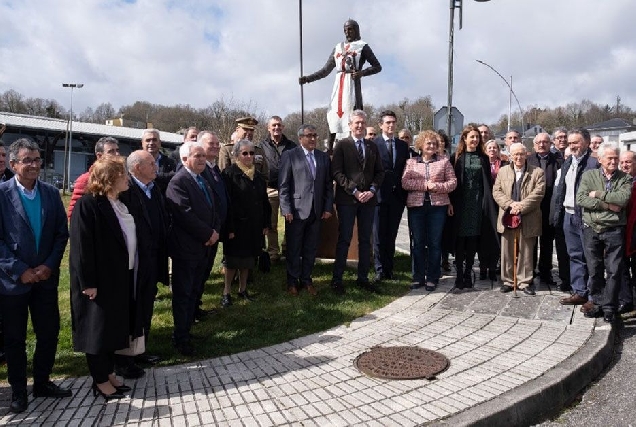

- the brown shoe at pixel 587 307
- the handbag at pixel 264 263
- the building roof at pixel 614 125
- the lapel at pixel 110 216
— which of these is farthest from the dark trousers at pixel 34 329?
the building roof at pixel 614 125

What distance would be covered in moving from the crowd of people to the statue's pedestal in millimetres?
752

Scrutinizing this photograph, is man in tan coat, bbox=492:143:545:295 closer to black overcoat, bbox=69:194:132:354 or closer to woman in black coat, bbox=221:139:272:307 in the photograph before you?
woman in black coat, bbox=221:139:272:307

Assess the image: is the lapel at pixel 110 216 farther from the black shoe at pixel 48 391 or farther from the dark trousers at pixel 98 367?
the black shoe at pixel 48 391

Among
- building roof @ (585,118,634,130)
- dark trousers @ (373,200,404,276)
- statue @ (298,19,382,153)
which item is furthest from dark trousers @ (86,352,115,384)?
building roof @ (585,118,634,130)

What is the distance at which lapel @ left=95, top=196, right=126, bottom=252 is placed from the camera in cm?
391

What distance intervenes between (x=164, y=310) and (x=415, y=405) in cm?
356

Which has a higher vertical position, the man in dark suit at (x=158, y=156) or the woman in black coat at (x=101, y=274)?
the man in dark suit at (x=158, y=156)

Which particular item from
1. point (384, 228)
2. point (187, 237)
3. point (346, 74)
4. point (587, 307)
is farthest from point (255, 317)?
point (346, 74)

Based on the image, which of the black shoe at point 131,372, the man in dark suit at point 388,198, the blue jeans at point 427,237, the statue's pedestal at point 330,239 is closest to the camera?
the black shoe at point 131,372

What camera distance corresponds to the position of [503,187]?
6875mm

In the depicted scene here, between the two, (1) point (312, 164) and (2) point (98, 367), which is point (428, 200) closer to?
(1) point (312, 164)

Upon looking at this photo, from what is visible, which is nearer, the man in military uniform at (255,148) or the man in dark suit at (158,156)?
the man in dark suit at (158,156)

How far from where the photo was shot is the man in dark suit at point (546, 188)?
702 centimetres

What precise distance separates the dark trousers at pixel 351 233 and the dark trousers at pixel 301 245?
12.9 inches
